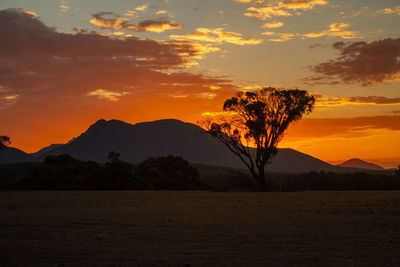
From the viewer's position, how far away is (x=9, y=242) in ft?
36.3

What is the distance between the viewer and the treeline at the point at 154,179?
48.3 metres

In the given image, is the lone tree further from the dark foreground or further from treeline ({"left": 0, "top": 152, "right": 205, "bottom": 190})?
the dark foreground

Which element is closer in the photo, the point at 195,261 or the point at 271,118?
the point at 195,261

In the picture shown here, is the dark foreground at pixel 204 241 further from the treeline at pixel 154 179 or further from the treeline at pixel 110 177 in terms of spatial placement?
the treeline at pixel 110 177

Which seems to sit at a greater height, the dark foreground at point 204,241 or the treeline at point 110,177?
the treeline at point 110,177

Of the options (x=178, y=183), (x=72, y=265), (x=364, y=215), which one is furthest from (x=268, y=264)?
(x=178, y=183)

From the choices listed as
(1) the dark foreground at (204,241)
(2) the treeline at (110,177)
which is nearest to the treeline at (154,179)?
(2) the treeline at (110,177)

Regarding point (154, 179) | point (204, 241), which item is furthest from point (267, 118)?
point (204, 241)

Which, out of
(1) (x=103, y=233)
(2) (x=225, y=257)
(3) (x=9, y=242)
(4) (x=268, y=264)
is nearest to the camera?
(4) (x=268, y=264)

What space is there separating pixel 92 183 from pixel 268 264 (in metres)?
46.1

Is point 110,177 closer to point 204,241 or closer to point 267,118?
point 267,118

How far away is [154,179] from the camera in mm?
54344

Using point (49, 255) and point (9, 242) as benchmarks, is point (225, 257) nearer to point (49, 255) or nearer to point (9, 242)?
point (49, 255)

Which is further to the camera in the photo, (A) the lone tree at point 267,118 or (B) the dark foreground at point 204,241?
(A) the lone tree at point 267,118
